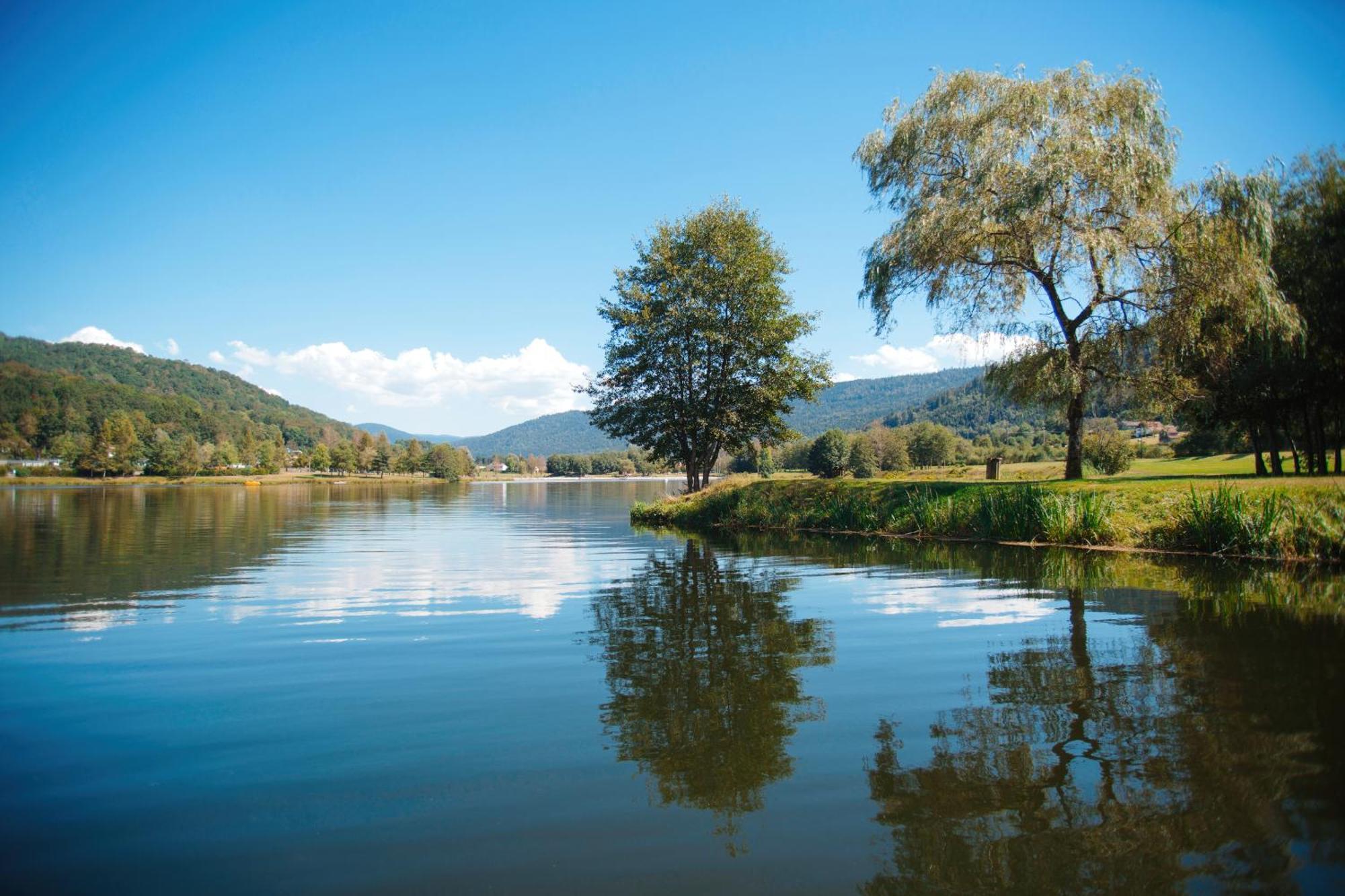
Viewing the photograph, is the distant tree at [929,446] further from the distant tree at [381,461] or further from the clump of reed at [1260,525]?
the distant tree at [381,461]

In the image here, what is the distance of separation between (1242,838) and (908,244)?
23369mm

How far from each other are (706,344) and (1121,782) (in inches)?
1160

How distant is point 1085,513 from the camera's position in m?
18.9

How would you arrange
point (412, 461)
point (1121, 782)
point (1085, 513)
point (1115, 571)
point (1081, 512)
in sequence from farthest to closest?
point (412, 461), point (1081, 512), point (1085, 513), point (1115, 571), point (1121, 782)

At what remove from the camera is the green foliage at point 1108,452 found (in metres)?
47.2

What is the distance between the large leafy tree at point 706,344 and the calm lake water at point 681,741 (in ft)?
69.8

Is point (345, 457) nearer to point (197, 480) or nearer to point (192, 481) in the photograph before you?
point (197, 480)

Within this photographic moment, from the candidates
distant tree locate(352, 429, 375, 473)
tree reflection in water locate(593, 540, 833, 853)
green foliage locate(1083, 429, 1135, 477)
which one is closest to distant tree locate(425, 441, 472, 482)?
distant tree locate(352, 429, 375, 473)

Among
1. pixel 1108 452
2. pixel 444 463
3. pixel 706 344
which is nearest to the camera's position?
pixel 706 344

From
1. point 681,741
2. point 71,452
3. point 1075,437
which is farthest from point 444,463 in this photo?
point 681,741

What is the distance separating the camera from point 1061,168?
71.4 ft

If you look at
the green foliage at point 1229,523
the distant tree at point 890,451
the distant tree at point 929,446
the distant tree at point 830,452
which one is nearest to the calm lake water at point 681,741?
the green foliage at point 1229,523

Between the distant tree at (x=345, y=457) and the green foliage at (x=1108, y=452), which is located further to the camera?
the distant tree at (x=345, y=457)

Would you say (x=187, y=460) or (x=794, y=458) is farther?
(x=794, y=458)
